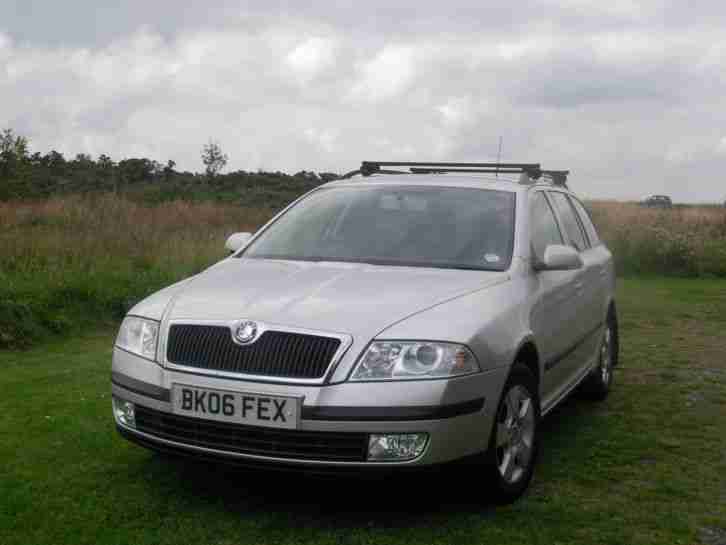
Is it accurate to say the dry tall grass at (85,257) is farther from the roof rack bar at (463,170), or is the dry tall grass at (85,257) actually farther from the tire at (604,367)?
the tire at (604,367)

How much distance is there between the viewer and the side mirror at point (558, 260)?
5016 mm

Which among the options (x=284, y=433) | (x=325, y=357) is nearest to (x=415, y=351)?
(x=325, y=357)

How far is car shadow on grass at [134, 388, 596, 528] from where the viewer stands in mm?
4059

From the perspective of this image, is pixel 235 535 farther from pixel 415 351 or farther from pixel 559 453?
pixel 559 453

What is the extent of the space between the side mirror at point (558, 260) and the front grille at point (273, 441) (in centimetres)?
175

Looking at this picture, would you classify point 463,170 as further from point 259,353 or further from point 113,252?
point 113,252

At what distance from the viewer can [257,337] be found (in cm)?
390

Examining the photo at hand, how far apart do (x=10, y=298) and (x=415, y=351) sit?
675 cm

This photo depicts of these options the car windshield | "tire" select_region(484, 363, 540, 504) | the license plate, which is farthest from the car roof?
the license plate

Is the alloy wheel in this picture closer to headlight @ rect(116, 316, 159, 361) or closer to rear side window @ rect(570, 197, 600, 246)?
headlight @ rect(116, 316, 159, 361)

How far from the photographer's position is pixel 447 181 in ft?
18.7

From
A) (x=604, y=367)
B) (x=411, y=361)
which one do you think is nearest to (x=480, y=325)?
(x=411, y=361)

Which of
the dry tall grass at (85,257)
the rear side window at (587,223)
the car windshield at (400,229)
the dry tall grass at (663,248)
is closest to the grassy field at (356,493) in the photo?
the car windshield at (400,229)

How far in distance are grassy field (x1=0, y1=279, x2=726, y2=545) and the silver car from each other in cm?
27
